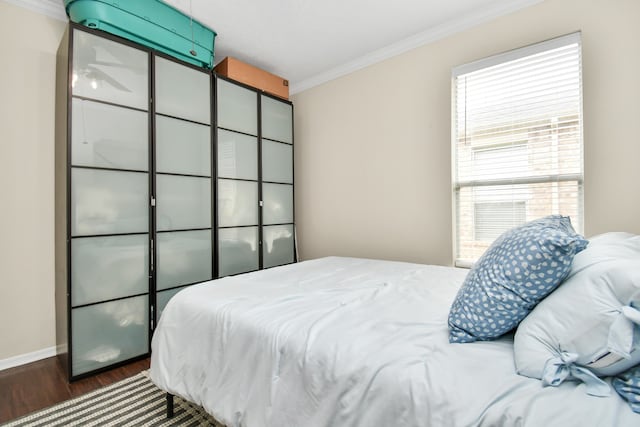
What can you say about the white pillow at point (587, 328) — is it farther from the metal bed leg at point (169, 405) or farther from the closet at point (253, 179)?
the closet at point (253, 179)

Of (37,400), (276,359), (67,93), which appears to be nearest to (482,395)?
(276,359)

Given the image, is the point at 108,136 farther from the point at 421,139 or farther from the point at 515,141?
the point at 515,141

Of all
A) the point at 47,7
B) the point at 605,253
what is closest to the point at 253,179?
the point at 47,7

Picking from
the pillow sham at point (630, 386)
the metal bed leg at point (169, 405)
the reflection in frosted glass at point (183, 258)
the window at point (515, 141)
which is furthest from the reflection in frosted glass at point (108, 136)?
the pillow sham at point (630, 386)

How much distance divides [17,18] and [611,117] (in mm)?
4089

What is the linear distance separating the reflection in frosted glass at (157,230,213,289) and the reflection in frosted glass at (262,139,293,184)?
949 mm

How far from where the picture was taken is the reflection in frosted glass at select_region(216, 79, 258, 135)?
2.92m

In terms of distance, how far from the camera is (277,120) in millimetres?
3479

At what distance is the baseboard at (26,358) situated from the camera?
7.21 ft

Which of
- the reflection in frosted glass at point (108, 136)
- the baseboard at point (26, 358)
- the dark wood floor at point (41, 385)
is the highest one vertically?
the reflection in frosted glass at point (108, 136)

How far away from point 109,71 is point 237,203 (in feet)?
4.63

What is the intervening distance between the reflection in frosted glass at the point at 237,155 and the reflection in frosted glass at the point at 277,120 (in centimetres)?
24

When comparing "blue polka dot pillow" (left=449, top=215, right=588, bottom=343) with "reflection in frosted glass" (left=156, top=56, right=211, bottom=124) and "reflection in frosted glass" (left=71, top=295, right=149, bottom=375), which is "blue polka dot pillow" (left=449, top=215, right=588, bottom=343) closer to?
"reflection in frosted glass" (left=71, top=295, right=149, bottom=375)

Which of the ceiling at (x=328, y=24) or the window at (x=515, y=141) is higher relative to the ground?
the ceiling at (x=328, y=24)
